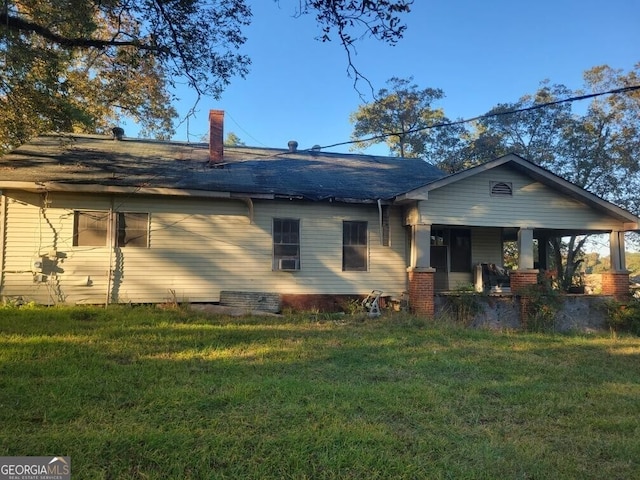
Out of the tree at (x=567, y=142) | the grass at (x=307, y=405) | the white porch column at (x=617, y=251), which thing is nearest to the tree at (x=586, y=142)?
the tree at (x=567, y=142)

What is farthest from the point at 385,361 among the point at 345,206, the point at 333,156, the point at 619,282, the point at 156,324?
the point at 333,156

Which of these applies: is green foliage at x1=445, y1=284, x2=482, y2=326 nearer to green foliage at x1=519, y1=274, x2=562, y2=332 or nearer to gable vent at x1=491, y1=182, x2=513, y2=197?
green foliage at x1=519, y1=274, x2=562, y2=332

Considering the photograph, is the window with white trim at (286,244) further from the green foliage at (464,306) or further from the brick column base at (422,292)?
the green foliage at (464,306)

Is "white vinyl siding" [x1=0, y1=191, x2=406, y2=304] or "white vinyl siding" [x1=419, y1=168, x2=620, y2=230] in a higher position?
"white vinyl siding" [x1=419, y1=168, x2=620, y2=230]

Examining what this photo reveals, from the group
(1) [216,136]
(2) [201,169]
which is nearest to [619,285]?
(2) [201,169]

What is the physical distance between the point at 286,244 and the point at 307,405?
7.16 meters

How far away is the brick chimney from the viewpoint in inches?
495

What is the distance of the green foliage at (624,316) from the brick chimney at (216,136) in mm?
11237

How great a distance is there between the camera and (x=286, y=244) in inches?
446

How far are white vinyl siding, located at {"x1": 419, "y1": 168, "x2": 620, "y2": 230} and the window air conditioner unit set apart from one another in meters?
3.32

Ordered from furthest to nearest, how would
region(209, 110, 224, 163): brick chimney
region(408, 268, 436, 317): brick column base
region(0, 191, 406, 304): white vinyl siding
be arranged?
region(209, 110, 224, 163): brick chimney < region(408, 268, 436, 317): brick column base < region(0, 191, 406, 304): white vinyl siding

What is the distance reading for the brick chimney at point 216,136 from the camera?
41.2 ft
